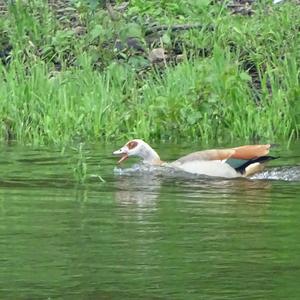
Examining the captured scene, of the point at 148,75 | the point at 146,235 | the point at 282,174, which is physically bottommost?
the point at 146,235

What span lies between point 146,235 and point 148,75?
28.4ft

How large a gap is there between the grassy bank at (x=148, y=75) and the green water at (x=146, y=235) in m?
2.78

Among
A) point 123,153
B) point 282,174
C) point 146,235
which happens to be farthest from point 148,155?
point 146,235

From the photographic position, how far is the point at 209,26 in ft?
58.0

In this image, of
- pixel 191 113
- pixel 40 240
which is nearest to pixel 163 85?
pixel 191 113

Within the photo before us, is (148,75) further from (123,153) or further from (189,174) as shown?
(189,174)

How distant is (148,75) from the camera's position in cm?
1647

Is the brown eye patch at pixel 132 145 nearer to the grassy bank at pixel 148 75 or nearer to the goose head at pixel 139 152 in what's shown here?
the goose head at pixel 139 152

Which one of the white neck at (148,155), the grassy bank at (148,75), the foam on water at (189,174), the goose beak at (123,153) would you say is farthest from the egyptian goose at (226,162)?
the grassy bank at (148,75)

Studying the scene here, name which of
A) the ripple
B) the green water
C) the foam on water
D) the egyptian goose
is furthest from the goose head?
the ripple

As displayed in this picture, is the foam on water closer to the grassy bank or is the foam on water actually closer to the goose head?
the goose head

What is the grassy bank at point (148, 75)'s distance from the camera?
14680 millimetres

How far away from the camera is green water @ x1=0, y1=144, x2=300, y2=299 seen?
644 centimetres

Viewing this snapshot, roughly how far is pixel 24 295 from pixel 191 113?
847cm
